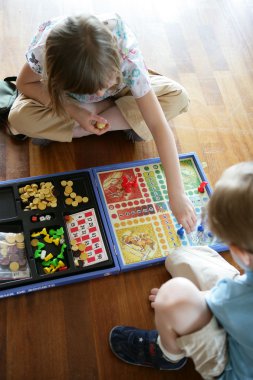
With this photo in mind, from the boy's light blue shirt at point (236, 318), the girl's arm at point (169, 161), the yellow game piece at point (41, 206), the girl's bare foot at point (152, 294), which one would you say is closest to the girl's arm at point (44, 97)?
the girl's arm at point (169, 161)

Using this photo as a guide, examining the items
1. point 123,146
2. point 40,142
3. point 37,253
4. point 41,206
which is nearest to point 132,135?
point 123,146

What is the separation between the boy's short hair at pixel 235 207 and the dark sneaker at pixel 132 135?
680 mm

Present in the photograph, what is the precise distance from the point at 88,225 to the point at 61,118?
0.36 meters

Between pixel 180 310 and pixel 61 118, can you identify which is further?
pixel 61 118

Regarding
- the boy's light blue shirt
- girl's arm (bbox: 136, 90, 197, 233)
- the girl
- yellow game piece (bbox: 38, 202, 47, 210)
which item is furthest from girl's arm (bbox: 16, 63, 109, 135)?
the boy's light blue shirt

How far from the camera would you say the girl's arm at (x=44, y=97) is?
3.65 feet

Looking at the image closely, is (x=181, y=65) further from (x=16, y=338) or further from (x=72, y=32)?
(x=16, y=338)

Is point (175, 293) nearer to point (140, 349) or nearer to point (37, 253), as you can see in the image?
point (140, 349)

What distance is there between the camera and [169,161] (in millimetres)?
1083

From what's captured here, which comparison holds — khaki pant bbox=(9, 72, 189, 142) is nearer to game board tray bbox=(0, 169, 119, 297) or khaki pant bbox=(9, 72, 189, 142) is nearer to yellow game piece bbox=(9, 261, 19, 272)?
game board tray bbox=(0, 169, 119, 297)

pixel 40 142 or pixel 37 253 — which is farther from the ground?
pixel 40 142

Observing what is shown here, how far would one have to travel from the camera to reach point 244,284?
0.74m

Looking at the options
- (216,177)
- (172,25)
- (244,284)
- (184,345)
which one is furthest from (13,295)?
(172,25)

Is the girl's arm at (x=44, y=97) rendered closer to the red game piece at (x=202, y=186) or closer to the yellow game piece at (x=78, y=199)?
the yellow game piece at (x=78, y=199)
